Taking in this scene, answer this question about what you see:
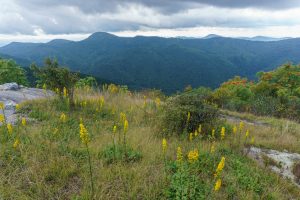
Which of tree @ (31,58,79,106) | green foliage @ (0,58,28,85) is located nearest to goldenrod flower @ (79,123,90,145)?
tree @ (31,58,79,106)

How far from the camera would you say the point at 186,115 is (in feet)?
20.3

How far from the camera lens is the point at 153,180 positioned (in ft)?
11.6

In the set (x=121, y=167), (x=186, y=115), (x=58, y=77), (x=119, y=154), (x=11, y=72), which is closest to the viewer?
(x=121, y=167)

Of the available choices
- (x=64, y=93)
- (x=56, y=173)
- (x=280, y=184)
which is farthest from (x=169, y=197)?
(x=64, y=93)

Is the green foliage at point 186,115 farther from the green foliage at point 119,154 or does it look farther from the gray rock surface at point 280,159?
the green foliage at point 119,154

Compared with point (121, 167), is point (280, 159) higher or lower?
lower

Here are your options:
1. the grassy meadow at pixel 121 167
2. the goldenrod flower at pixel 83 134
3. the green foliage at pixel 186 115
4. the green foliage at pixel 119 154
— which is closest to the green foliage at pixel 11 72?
the grassy meadow at pixel 121 167

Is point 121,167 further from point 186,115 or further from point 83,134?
point 186,115

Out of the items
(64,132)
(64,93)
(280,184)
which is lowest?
(280,184)

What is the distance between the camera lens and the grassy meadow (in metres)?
3.25

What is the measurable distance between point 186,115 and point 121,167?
2.79 m

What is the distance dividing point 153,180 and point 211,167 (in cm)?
118

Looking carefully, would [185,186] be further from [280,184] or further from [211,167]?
[280,184]

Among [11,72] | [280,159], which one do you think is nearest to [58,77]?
[280,159]
